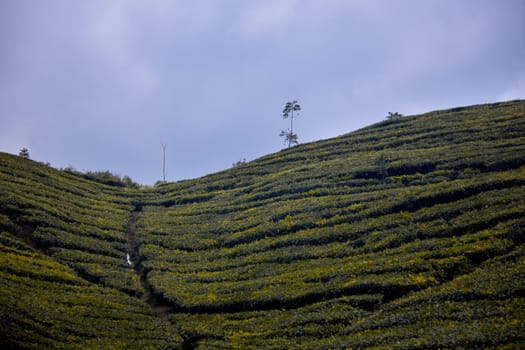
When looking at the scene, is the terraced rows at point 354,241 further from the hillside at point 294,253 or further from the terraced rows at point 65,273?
the terraced rows at point 65,273

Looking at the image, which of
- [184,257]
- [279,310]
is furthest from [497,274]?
[184,257]

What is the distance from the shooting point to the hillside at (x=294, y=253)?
32969mm

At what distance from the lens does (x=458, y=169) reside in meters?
59.5

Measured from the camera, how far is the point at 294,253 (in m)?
48.7

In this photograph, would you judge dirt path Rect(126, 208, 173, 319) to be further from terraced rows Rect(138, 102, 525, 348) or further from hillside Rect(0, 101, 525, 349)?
terraced rows Rect(138, 102, 525, 348)

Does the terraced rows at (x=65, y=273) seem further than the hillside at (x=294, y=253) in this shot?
Yes

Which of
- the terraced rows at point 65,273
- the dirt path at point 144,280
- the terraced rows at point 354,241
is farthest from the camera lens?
the dirt path at point 144,280

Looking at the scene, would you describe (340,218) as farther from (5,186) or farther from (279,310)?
(5,186)

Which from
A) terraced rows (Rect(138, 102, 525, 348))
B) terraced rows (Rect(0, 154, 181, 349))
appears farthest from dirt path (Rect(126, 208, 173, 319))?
terraced rows (Rect(0, 154, 181, 349))

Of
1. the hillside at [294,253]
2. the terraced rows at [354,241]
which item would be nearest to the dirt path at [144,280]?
the hillside at [294,253]

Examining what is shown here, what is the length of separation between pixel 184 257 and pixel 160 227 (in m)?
11.3

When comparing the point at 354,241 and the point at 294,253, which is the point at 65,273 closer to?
the point at 294,253

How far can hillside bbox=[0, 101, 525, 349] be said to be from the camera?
108 feet

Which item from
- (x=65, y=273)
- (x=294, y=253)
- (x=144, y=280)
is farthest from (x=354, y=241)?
(x=65, y=273)
